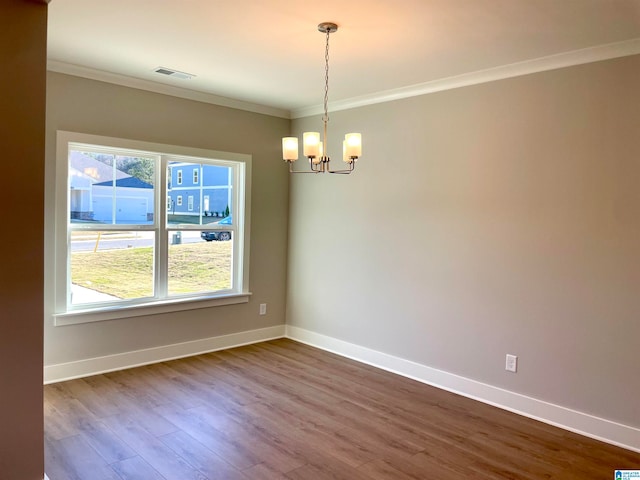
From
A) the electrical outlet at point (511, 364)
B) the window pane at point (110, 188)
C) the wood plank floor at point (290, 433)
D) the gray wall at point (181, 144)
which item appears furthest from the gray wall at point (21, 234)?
the electrical outlet at point (511, 364)

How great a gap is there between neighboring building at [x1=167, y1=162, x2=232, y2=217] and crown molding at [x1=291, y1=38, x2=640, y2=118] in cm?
143

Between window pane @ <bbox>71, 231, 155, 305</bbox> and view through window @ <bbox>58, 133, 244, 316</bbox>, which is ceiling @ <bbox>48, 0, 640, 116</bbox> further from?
window pane @ <bbox>71, 231, 155, 305</bbox>

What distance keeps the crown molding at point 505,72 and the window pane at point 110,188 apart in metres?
2.09

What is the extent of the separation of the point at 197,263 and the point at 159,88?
70.0 inches

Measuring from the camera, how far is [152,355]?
14.8 ft

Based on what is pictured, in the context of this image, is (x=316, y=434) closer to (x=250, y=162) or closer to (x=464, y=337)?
(x=464, y=337)

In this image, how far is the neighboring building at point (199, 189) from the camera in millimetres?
4672

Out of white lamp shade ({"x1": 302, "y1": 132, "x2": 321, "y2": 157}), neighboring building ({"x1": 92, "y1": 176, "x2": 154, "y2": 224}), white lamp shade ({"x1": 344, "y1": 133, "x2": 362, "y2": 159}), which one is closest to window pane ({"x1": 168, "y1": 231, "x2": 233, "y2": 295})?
neighboring building ({"x1": 92, "y1": 176, "x2": 154, "y2": 224})

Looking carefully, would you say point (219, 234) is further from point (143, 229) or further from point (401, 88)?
point (401, 88)

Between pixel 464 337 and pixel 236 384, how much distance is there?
1.99 m

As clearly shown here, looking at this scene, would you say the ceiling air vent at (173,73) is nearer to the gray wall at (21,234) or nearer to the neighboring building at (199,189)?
the neighboring building at (199,189)

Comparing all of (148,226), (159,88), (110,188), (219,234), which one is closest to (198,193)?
(219,234)

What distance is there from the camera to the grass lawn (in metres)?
4.17

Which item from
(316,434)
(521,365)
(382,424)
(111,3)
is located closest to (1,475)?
(316,434)
